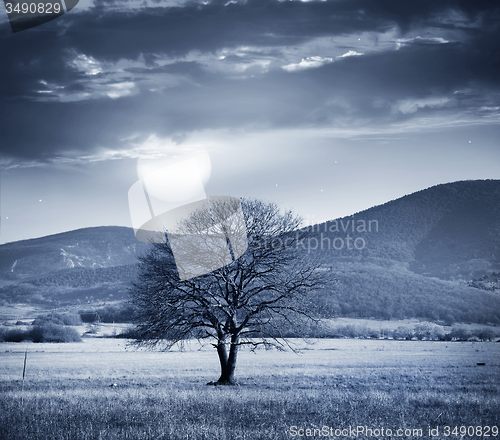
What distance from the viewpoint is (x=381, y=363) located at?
1368 inches

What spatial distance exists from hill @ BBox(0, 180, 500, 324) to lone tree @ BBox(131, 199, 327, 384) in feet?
74.6

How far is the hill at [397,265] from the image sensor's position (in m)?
78.4

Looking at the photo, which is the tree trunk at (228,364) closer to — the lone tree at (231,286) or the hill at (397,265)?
the lone tree at (231,286)

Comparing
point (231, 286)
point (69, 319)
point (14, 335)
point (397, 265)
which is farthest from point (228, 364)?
point (397, 265)

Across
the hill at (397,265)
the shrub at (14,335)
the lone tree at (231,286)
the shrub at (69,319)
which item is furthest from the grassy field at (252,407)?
the shrub at (69,319)

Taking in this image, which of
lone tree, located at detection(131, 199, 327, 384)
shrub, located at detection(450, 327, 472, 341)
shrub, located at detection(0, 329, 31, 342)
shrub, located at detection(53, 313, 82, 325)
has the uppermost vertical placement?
lone tree, located at detection(131, 199, 327, 384)

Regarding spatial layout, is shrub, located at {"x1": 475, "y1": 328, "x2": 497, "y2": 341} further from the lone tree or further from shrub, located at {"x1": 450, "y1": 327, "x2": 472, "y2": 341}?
the lone tree

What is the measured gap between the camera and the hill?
78.4 metres

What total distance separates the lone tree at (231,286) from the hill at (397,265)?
895 inches

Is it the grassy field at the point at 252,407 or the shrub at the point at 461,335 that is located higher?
the grassy field at the point at 252,407

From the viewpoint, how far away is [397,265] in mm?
100812

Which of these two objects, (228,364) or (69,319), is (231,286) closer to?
(228,364)

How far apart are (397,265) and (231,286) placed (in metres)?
87.2

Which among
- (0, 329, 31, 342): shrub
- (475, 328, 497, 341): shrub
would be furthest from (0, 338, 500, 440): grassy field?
(0, 329, 31, 342): shrub
